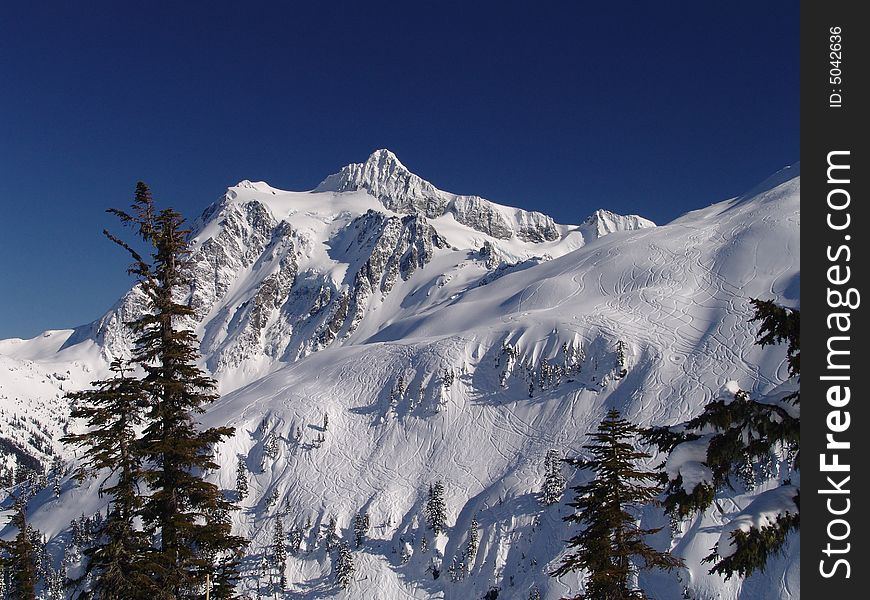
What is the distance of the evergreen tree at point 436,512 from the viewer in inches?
4318

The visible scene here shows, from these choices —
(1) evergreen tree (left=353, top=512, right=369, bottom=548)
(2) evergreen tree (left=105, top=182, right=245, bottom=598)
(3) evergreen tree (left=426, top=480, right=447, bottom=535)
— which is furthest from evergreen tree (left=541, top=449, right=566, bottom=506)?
(2) evergreen tree (left=105, top=182, right=245, bottom=598)

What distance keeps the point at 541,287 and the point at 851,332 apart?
17828 cm

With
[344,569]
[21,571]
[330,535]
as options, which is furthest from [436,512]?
[21,571]

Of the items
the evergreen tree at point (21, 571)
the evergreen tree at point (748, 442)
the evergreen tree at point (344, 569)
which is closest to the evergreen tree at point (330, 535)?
the evergreen tree at point (344, 569)

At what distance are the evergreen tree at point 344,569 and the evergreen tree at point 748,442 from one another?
108871mm

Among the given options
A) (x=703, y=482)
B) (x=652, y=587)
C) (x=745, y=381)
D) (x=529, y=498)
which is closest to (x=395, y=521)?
(x=529, y=498)

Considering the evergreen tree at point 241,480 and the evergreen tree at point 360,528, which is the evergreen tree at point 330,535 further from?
the evergreen tree at point 241,480

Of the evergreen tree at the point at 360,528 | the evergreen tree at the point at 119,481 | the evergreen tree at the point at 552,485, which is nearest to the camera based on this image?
the evergreen tree at the point at 119,481

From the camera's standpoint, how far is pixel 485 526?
106 metres

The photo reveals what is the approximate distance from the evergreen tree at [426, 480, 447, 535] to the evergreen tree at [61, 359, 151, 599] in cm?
10383

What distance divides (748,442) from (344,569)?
11029cm

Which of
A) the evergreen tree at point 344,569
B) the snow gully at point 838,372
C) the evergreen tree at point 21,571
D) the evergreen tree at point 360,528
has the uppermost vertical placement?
the snow gully at point 838,372

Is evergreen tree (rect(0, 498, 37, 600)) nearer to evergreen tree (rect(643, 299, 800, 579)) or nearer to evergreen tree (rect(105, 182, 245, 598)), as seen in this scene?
evergreen tree (rect(105, 182, 245, 598))

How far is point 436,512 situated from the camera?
4343 inches
